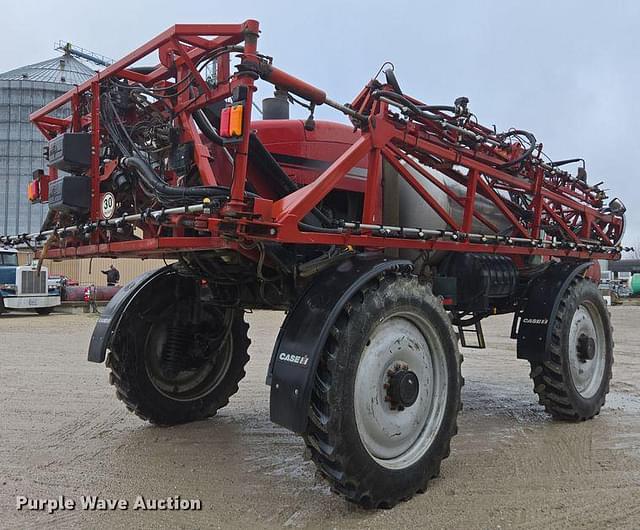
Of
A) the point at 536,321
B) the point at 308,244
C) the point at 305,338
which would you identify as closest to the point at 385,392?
the point at 305,338

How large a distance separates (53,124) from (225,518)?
2936 mm

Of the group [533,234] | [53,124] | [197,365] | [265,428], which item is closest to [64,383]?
[197,365]

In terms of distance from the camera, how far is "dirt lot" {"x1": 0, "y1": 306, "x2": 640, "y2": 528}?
3418 mm

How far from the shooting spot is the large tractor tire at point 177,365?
4.94 metres

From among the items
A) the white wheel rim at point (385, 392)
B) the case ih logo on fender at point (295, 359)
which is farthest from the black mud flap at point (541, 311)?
the case ih logo on fender at point (295, 359)

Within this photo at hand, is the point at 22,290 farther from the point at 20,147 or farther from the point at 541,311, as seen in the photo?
the point at 541,311

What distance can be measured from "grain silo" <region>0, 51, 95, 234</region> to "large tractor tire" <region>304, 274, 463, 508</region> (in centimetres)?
2431

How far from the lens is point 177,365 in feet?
17.1

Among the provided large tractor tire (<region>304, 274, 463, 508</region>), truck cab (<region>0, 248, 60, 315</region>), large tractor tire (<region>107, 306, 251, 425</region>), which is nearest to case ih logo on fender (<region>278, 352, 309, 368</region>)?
large tractor tire (<region>304, 274, 463, 508</region>)

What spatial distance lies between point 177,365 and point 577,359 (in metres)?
3.56

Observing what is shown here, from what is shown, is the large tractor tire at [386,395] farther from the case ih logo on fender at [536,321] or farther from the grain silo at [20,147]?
the grain silo at [20,147]

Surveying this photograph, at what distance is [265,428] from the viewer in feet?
17.3

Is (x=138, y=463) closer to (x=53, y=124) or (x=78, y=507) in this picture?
(x=78, y=507)

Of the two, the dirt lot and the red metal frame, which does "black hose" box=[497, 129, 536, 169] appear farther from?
the dirt lot
